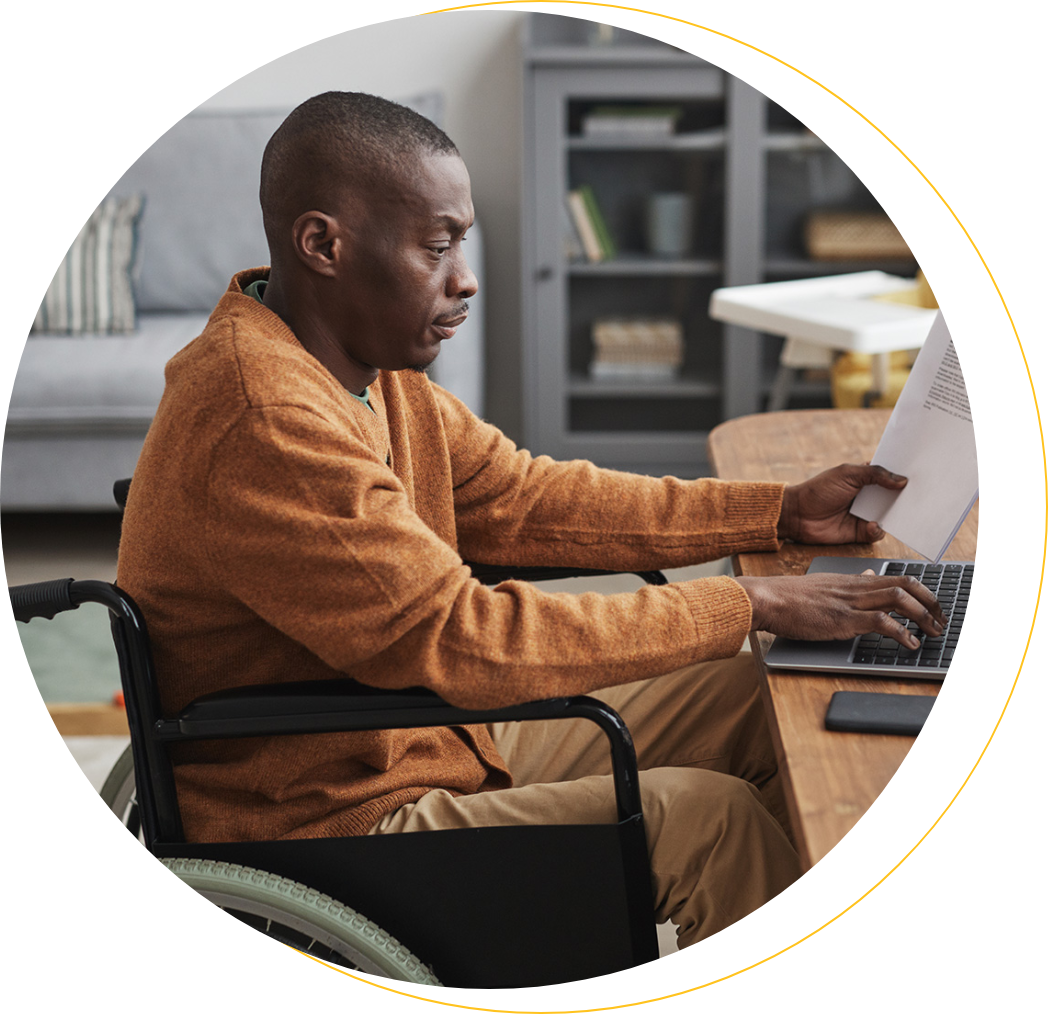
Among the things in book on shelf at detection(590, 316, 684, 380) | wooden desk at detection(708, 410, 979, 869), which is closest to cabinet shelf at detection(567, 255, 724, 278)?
book on shelf at detection(590, 316, 684, 380)

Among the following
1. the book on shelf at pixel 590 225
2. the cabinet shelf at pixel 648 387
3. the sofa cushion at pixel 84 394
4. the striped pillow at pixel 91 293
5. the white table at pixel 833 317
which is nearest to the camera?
the white table at pixel 833 317

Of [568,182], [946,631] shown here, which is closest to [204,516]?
[946,631]

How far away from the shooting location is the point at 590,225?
3.57 m

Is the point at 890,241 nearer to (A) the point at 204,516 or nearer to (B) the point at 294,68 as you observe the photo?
(B) the point at 294,68

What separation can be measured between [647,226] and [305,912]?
307cm

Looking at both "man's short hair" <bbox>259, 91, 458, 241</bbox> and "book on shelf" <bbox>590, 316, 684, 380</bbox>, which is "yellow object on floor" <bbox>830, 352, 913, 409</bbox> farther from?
"man's short hair" <bbox>259, 91, 458, 241</bbox>

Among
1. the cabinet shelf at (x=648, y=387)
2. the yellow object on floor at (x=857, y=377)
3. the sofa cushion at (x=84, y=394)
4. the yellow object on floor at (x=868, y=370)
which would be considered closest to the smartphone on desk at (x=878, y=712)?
the yellow object on floor at (x=868, y=370)

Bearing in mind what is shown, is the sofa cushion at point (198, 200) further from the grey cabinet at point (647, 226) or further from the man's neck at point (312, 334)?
the man's neck at point (312, 334)

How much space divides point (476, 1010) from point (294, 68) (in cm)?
343

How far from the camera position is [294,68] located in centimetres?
370

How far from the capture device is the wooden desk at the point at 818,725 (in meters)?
0.74

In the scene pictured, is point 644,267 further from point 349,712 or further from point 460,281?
point 349,712

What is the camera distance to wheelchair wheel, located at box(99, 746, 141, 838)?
4.14 feet

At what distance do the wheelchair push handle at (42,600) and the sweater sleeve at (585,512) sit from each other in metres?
0.47
